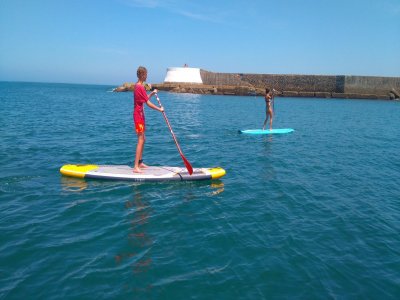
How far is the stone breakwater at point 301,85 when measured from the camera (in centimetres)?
6644

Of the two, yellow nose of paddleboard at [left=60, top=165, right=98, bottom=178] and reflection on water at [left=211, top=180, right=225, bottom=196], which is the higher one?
yellow nose of paddleboard at [left=60, top=165, right=98, bottom=178]

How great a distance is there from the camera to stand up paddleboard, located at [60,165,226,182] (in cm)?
865

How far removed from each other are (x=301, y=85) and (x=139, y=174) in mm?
71573

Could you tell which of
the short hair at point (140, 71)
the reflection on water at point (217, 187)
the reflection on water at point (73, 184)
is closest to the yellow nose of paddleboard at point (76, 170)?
the reflection on water at point (73, 184)

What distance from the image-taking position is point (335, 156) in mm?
13453

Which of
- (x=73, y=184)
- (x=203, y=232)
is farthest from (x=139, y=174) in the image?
(x=203, y=232)

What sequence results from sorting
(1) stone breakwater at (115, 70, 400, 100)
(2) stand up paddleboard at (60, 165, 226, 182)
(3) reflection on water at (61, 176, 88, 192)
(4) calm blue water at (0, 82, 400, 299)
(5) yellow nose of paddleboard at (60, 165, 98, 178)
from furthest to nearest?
(1) stone breakwater at (115, 70, 400, 100) < (5) yellow nose of paddleboard at (60, 165, 98, 178) < (2) stand up paddleboard at (60, 165, 226, 182) < (3) reflection on water at (61, 176, 88, 192) < (4) calm blue water at (0, 82, 400, 299)

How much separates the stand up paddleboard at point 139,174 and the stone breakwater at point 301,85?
61.4m

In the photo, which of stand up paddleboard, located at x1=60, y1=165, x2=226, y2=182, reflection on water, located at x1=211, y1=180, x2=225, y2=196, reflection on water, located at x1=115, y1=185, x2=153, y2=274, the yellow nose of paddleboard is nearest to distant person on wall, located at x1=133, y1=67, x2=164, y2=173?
stand up paddleboard, located at x1=60, y1=165, x2=226, y2=182

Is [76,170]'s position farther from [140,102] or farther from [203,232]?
[203,232]

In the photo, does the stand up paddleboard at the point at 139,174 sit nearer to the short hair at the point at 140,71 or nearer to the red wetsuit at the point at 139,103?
the red wetsuit at the point at 139,103

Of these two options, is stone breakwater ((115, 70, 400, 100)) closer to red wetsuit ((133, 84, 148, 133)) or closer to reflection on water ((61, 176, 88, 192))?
red wetsuit ((133, 84, 148, 133))

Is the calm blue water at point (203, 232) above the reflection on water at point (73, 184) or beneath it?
beneath

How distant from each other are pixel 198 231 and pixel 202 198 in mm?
1794
